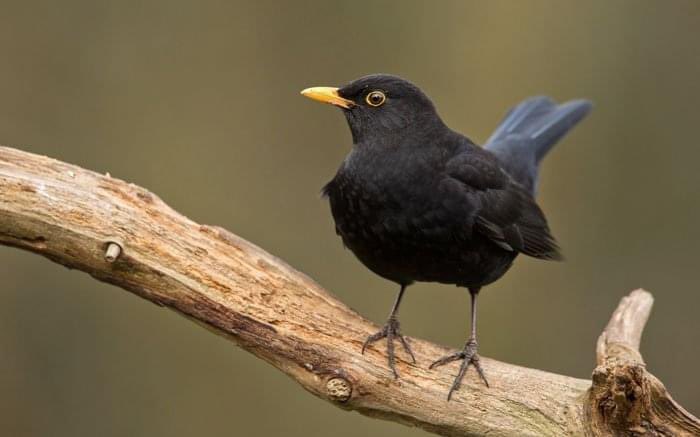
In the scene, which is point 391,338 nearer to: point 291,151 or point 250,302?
point 250,302

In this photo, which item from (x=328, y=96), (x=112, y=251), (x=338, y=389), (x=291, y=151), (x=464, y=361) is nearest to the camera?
(x=112, y=251)

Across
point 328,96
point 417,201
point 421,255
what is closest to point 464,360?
point 421,255

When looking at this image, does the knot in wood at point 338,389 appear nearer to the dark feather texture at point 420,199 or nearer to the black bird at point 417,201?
the black bird at point 417,201

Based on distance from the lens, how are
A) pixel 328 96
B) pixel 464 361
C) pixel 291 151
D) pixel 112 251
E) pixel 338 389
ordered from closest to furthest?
1. pixel 112 251
2. pixel 338 389
3. pixel 464 361
4. pixel 328 96
5. pixel 291 151

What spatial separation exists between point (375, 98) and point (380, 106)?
0.04 meters

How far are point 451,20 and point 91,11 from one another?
93.8 inches

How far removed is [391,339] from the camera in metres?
4.48

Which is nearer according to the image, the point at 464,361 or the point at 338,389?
the point at 338,389

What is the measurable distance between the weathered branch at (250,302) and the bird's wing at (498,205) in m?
0.65

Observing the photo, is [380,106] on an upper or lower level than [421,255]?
upper

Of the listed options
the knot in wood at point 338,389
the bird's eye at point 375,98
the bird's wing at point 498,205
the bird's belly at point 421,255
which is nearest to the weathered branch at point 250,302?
the knot in wood at point 338,389

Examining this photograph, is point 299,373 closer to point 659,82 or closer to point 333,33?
point 333,33

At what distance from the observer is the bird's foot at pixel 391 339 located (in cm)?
439

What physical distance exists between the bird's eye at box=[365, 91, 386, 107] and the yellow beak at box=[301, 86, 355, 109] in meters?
0.08
